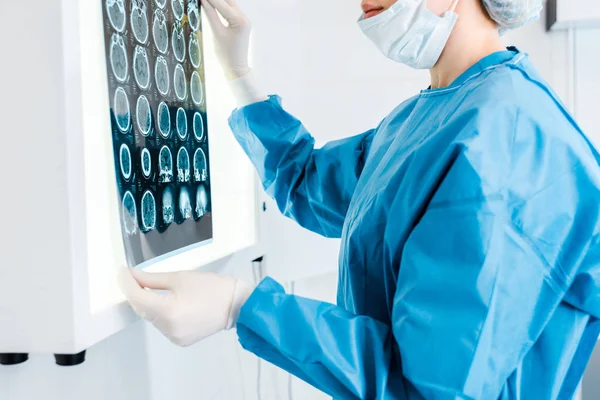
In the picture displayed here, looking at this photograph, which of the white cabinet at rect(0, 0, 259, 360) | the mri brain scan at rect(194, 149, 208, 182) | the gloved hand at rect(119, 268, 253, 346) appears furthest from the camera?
the mri brain scan at rect(194, 149, 208, 182)

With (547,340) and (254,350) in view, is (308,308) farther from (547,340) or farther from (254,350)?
(547,340)

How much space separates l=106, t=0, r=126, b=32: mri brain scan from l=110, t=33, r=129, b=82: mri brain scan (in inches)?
0.6

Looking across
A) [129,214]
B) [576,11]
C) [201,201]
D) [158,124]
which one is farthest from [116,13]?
[576,11]

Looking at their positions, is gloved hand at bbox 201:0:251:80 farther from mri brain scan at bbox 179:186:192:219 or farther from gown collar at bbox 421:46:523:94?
gown collar at bbox 421:46:523:94

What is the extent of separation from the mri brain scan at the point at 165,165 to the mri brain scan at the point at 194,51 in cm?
23

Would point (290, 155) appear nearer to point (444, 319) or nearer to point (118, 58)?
point (118, 58)

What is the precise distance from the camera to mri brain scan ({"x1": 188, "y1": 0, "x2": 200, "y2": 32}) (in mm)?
1100

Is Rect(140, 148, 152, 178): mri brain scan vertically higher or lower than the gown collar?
lower

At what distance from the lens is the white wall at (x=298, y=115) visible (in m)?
1.10

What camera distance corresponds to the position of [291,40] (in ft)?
6.46

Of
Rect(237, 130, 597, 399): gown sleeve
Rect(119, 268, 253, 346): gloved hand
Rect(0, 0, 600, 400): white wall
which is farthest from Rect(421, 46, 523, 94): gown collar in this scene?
Rect(0, 0, 600, 400): white wall

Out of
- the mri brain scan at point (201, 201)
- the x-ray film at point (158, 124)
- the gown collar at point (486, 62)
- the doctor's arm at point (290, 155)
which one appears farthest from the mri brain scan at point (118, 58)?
the gown collar at point (486, 62)

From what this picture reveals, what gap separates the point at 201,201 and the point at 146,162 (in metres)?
0.24

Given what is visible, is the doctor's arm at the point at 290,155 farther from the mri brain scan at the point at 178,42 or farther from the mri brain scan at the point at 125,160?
the mri brain scan at the point at 125,160
